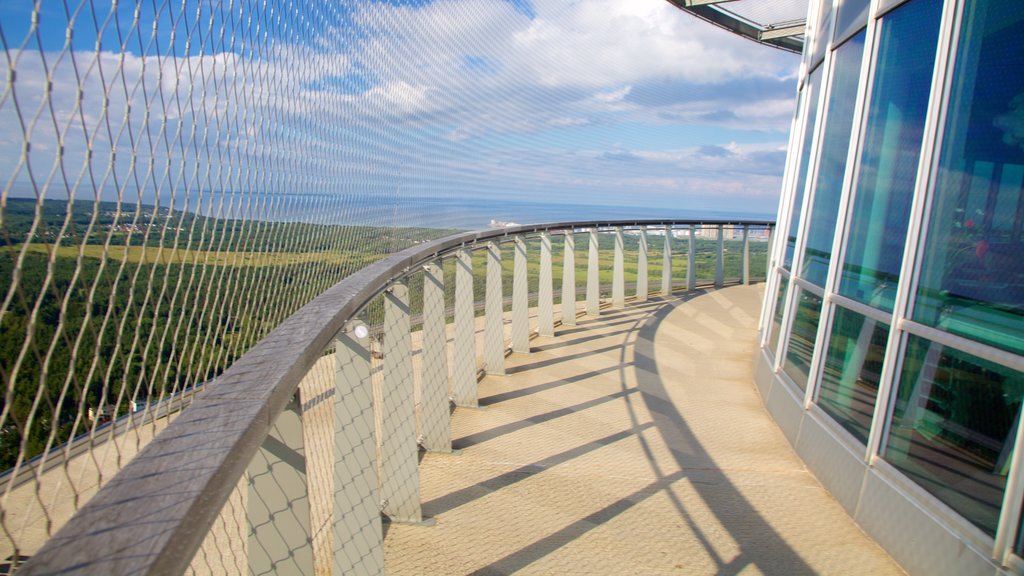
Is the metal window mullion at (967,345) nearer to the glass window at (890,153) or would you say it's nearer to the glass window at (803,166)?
the glass window at (890,153)

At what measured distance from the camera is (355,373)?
2.78 meters

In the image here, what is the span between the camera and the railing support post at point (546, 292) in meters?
9.08

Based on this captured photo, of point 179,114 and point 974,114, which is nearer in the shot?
point 179,114

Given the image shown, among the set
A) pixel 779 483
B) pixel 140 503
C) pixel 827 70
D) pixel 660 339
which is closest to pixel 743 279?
pixel 660 339

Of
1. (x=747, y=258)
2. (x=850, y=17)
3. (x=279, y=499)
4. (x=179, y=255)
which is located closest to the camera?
(x=279, y=499)

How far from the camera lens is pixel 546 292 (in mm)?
9180

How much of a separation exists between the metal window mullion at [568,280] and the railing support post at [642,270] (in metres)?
3.10

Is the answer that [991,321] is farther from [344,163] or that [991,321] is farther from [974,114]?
[344,163]

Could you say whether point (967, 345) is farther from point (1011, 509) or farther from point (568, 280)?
point (568, 280)

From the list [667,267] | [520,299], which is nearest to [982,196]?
[520,299]

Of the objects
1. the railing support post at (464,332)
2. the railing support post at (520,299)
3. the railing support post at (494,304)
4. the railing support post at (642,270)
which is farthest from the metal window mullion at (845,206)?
the railing support post at (642,270)

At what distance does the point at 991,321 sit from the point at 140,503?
11.5 ft

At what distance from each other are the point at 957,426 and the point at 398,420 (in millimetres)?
2862

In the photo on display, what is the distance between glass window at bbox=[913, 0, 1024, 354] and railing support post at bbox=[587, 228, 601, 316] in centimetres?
726
